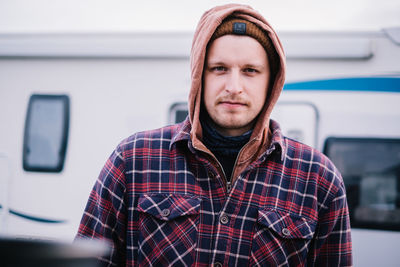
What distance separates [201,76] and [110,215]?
0.78 metres

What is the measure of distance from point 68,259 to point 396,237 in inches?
110

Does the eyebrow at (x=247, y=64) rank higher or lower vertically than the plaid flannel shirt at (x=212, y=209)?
higher

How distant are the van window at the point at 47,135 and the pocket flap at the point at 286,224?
2222 millimetres

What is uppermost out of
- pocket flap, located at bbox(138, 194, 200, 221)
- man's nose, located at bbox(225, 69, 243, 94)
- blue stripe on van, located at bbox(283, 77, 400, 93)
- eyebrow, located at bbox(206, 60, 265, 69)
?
blue stripe on van, located at bbox(283, 77, 400, 93)

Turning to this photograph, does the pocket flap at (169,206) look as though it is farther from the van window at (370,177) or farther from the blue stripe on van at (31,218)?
the blue stripe on van at (31,218)

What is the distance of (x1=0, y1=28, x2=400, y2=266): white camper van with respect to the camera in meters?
2.61

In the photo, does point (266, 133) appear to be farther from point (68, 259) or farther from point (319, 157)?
point (68, 259)

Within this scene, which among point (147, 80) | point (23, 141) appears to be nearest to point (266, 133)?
point (147, 80)

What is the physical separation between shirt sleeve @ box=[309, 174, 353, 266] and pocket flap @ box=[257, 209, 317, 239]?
0.31 feet

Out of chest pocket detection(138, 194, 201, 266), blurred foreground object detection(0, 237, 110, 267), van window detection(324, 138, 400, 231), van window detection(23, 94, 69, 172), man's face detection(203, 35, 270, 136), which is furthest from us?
van window detection(23, 94, 69, 172)

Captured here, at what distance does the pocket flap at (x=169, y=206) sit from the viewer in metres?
1.35

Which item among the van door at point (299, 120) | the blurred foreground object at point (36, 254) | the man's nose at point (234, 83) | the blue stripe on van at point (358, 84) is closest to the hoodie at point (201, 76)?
the man's nose at point (234, 83)

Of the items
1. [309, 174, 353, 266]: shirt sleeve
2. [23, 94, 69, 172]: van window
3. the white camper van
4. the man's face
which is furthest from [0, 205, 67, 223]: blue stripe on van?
[309, 174, 353, 266]: shirt sleeve

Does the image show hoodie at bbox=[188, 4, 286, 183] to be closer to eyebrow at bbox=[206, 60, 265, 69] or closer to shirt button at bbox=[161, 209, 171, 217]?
eyebrow at bbox=[206, 60, 265, 69]
